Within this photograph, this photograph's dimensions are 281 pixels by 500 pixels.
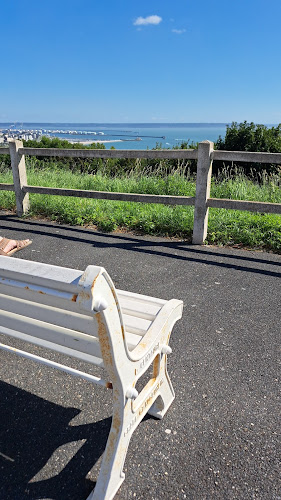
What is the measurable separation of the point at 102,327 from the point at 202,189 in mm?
4062

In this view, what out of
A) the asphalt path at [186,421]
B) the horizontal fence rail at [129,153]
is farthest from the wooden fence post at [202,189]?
the asphalt path at [186,421]

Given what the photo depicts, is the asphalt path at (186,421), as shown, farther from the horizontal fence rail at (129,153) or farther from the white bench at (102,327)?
the horizontal fence rail at (129,153)

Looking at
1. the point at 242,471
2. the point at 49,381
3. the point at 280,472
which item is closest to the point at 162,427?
the point at 242,471

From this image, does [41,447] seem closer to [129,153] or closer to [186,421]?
[186,421]

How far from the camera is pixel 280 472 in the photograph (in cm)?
192

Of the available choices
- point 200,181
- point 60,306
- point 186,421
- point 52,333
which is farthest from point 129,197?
point 60,306

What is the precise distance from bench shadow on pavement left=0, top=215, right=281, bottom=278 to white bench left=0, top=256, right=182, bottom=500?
266 centimetres

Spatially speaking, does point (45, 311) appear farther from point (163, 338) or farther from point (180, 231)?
point (180, 231)

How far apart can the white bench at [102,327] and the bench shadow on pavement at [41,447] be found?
0.63 feet

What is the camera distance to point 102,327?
1.43m

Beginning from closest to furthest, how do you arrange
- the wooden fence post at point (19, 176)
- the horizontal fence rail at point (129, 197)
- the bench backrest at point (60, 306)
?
the bench backrest at point (60, 306)
the horizontal fence rail at point (129, 197)
the wooden fence post at point (19, 176)

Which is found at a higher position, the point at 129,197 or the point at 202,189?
the point at 202,189

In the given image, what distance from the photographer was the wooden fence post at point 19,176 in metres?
6.59

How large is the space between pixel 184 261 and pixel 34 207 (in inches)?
137
